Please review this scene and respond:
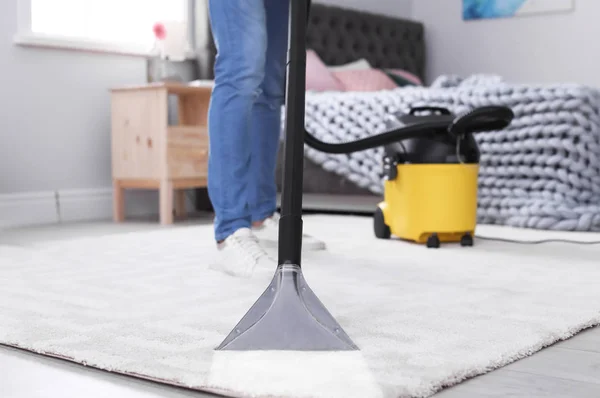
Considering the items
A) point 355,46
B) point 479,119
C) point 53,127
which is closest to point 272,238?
point 479,119

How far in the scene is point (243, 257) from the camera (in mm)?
1640

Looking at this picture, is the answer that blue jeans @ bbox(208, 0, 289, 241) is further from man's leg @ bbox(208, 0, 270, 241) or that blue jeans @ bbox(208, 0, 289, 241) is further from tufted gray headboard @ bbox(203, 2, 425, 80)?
tufted gray headboard @ bbox(203, 2, 425, 80)

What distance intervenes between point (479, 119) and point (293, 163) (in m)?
1.16

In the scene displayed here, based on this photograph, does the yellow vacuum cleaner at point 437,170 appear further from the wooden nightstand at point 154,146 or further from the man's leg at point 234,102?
the wooden nightstand at point 154,146

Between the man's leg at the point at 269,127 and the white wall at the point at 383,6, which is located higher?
the white wall at the point at 383,6

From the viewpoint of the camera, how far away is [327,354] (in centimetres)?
100

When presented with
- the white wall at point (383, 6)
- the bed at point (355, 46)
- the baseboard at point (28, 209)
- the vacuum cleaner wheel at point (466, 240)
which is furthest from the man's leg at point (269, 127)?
the white wall at point (383, 6)

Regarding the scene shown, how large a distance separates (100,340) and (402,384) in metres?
0.46

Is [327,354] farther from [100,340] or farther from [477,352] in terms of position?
[100,340]

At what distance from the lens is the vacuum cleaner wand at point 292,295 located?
40.3 inches

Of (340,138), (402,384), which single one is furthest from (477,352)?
(340,138)

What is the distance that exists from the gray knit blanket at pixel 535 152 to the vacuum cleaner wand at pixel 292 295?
1613 millimetres

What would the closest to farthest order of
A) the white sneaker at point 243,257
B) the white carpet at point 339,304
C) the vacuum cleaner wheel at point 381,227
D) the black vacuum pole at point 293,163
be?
the white carpet at point 339,304 < the black vacuum pole at point 293,163 < the white sneaker at point 243,257 < the vacuum cleaner wheel at point 381,227

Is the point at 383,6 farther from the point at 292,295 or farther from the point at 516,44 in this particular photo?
the point at 292,295
